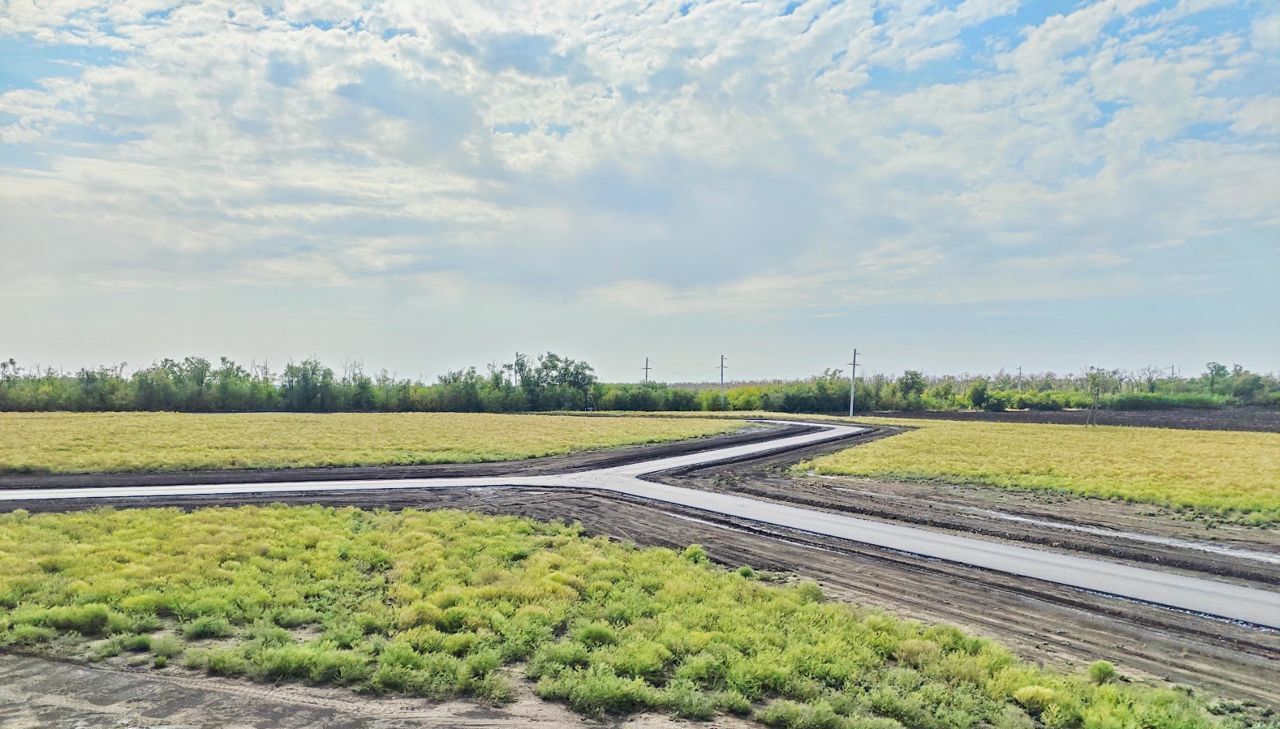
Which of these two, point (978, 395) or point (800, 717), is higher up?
point (978, 395)

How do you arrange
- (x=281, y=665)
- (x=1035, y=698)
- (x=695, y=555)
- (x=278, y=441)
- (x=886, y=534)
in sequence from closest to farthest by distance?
(x=1035, y=698) < (x=281, y=665) < (x=695, y=555) < (x=886, y=534) < (x=278, y=441)

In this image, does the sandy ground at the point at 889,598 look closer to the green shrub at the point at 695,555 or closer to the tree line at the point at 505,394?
the green shrub at the point at 695,555

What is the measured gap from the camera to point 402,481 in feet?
71.9

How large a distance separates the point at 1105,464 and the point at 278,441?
37125mm

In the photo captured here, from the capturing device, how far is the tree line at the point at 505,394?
62.7m

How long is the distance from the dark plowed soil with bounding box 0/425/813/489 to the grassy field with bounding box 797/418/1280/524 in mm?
8470

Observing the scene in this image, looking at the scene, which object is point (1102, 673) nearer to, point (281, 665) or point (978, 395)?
point (281, 665)

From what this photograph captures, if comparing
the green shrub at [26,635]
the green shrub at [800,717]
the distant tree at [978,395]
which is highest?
the distant tree at [978,395]

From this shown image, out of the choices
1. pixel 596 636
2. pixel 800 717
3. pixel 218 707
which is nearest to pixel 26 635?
pixel 218 707

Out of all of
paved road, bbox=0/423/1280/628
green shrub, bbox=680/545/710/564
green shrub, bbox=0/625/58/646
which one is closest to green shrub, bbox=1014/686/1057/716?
paved road, bbox=0/423/1280/628

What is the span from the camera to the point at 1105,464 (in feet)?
90.3

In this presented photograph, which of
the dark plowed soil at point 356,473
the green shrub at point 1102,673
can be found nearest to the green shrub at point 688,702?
the green shrub at point 1102,673

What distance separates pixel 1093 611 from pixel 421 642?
9.83 m

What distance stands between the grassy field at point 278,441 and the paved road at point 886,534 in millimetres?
4775
